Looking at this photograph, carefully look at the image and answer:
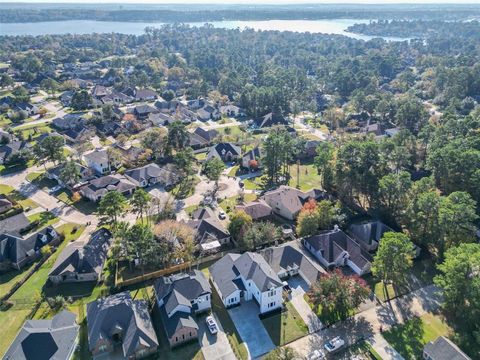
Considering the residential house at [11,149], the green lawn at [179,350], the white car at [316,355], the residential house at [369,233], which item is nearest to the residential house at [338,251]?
the residential house at [369,233]

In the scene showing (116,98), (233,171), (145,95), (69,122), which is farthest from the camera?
(145,95)

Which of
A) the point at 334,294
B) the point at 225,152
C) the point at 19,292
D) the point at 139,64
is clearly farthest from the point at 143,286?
the point at 139,64

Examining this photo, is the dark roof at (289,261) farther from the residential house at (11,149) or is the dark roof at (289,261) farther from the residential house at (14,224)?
the residential house at (11,149)

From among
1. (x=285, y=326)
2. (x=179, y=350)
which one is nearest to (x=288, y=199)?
(x=285, y=326)

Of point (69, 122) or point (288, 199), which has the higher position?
point (288, 199)

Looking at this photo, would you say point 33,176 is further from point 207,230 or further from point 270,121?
point 270,121

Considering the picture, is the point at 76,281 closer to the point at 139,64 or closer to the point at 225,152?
the point at 225,152

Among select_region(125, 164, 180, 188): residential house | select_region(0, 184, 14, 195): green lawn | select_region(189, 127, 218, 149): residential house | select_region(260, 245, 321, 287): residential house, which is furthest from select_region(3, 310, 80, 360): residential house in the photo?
select_region(189, 127, 218, 149): residential house
